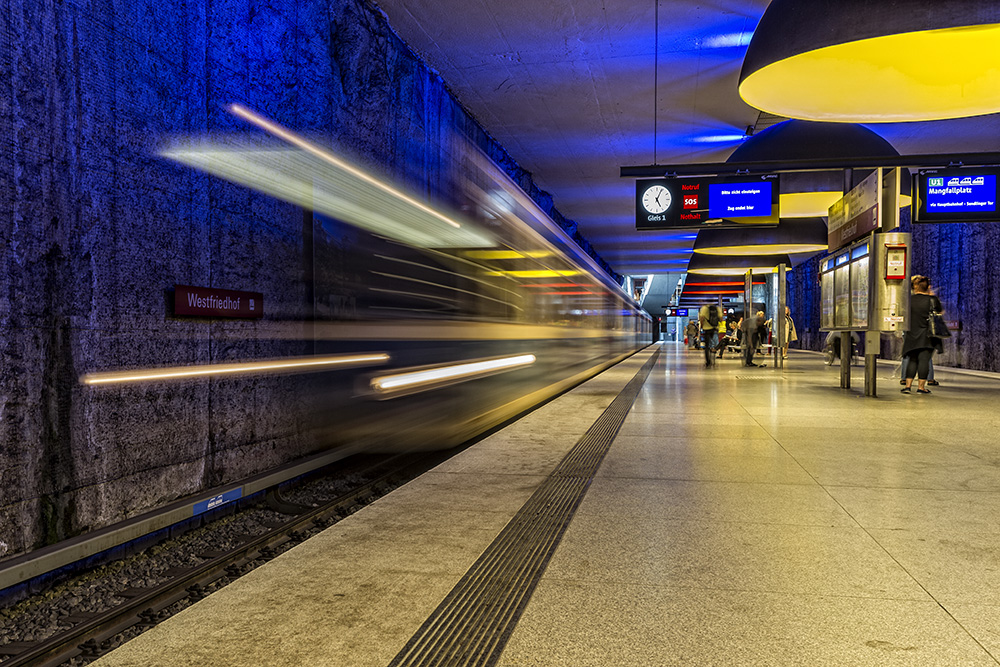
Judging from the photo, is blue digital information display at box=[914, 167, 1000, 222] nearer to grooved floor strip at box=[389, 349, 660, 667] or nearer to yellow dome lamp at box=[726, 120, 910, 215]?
yellow dome lamp at box=[726, 120, 910, 215]

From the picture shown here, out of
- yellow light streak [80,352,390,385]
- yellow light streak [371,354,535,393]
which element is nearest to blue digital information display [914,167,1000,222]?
yellow light streak [371,354,535,393]

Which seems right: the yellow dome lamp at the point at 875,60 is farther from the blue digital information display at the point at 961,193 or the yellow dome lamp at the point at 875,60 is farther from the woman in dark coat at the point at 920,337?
the blue digital information display at the point at 961,193

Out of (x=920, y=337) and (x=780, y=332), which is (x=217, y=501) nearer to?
(x=920, y=337)

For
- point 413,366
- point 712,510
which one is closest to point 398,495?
point 413,366

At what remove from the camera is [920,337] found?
11.0m

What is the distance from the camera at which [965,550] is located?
3322 millimetres

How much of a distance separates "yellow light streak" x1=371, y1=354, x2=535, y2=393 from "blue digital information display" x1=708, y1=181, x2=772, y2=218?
25.4ft

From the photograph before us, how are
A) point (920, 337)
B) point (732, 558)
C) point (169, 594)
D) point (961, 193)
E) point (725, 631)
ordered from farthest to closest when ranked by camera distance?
point (961, 193), point (920, 337), point (169, 594), point (732, 558), point (725, 631)

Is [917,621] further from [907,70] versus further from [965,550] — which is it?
[907,70]

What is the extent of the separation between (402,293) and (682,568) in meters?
3.24

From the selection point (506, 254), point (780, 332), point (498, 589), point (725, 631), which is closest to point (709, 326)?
point (780, 332)

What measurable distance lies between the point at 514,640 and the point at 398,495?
227 cm

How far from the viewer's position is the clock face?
14.1m

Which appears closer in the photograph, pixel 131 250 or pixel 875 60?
pixel 131 250
